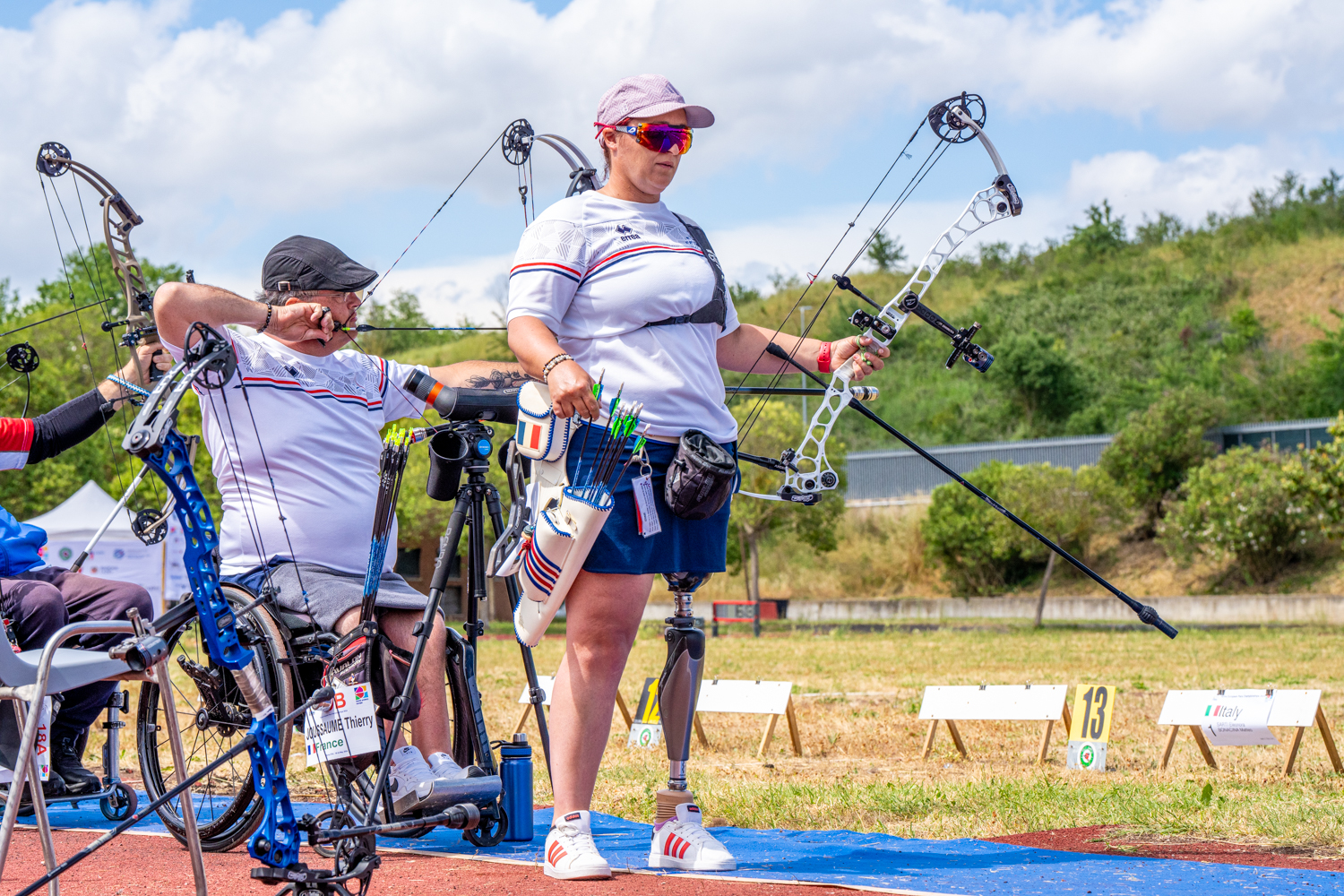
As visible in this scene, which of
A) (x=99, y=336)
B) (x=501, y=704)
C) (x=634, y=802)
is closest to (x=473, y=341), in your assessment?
(x=99, y=336)

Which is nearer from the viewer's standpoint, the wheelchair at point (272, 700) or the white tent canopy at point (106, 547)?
the wheelchair at point (272, 700)

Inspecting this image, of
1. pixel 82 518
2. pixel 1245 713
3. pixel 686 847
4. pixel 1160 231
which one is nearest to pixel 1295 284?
pixel 1160 231

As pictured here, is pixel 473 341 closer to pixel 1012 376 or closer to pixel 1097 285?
pixel 1097 285

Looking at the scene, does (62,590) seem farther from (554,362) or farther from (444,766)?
(554,362)

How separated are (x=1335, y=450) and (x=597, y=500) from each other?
22.5m

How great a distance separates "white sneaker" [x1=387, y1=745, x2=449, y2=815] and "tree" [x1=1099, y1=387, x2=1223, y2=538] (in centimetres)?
3215

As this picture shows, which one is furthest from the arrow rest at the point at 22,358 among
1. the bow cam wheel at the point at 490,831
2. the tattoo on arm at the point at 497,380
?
the bow cam wheel at the point at 490,831

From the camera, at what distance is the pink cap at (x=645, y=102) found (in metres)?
3.46

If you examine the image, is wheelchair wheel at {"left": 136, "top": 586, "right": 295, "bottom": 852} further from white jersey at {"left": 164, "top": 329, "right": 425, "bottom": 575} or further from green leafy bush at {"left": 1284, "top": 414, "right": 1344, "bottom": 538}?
green leafy bush at {"left": 1284, "top": 414, "right": 1344, "bottom": 538}

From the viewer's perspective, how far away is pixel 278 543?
3971mm

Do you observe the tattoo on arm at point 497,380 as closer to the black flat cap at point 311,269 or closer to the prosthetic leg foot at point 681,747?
the black flat cap at point 311,269

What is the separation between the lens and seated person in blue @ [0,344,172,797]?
4418 millimetres

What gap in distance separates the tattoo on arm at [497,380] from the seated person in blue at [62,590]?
0.97 metres

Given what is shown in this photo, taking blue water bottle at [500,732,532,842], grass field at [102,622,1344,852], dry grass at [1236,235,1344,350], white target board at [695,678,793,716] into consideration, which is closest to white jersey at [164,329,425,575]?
blue water bottle at [500,732,532,842]
